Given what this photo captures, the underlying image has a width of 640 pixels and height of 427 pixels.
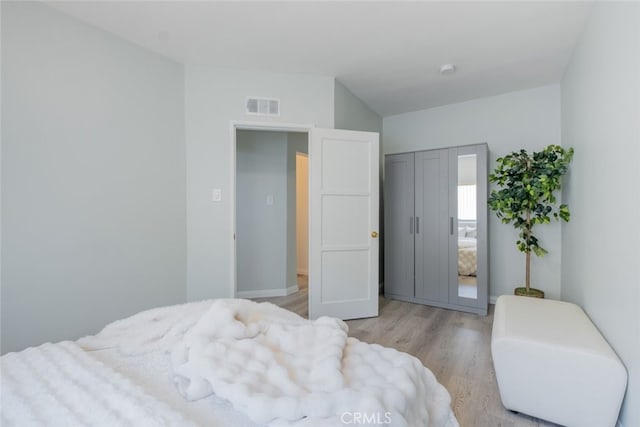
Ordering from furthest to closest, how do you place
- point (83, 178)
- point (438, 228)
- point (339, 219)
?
point (438, 228) < point (339, 219) < point (83, 178)

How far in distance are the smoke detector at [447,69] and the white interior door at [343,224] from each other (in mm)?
884

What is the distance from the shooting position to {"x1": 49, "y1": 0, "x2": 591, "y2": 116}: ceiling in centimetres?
208

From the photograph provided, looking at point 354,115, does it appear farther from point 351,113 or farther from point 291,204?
point 291,204

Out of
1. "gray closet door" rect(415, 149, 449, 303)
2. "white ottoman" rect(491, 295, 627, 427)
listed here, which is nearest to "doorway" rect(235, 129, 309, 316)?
"gray closet door" rect(415, 149, 449, 303)

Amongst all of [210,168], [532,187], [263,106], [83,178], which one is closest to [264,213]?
[210,168]

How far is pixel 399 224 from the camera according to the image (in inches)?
151

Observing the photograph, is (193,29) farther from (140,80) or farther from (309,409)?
(309,409)

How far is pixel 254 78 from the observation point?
9.84 feet

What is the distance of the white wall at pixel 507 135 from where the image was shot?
11.0 ft

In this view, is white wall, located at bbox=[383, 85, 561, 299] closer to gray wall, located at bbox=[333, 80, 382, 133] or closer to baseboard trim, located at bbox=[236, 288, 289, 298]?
gray wall, located at bbox=[333, 80, 382, 133]

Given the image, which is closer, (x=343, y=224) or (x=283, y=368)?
(x=283, y=368)

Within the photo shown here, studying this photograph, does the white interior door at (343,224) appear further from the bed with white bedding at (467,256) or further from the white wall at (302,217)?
the white wall at (302,217)

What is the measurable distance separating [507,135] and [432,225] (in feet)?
4.57

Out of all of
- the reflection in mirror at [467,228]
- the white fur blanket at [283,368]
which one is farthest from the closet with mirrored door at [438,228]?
the white fur blanket at [283,368]
